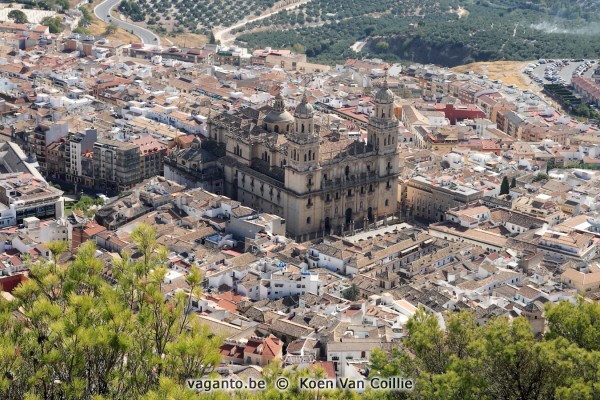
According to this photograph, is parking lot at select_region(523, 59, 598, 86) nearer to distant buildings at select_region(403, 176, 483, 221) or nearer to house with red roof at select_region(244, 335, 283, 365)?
distant buildings at select_region(403, 176, 483, 221)

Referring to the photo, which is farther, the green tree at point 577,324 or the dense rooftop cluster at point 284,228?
the green tree at point 577,324

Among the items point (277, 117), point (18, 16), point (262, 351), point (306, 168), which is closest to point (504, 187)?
point (306, 168)

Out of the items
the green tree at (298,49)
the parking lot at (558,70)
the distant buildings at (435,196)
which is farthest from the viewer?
the green tree at (298,49)

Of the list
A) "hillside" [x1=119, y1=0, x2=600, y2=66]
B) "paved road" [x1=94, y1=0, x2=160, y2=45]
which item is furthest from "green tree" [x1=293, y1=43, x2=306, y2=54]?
"paved road" [x1=94, y1=0, x2=160, y2=45]

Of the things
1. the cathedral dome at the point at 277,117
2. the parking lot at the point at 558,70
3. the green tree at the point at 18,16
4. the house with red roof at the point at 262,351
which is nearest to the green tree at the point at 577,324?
the house with red roof at the point at 262,351

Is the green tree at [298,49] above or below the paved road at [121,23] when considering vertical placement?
below

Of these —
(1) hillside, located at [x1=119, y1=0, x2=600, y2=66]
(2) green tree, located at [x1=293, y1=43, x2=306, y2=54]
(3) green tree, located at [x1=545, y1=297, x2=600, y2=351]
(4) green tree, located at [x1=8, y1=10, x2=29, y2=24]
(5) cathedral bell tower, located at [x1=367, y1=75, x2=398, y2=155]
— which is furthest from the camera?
(1) hillside, located at [x1=119, y1=0, x2=600, y2=66]

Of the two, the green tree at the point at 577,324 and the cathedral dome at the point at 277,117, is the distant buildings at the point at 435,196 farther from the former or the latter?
the green tree at the point at 577,324
